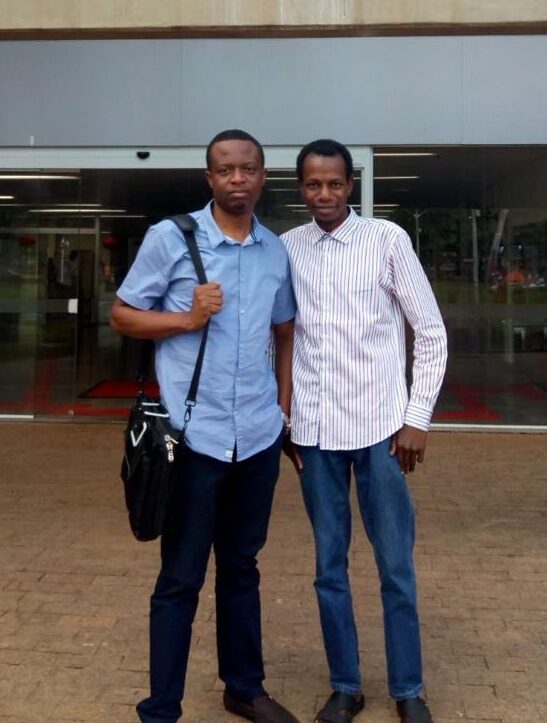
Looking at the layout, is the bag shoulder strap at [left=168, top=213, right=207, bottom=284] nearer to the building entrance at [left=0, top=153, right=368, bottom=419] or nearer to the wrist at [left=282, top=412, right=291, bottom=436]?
the wrist at [left=282, top=412, right=291, bottom=436]

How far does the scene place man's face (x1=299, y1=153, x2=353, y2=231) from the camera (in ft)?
10.1

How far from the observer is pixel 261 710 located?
10.3ft

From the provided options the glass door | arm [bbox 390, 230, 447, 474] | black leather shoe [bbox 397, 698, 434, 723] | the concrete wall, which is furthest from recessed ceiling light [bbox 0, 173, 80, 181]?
black leather shoe [bbox 397, 698, 434, 723]

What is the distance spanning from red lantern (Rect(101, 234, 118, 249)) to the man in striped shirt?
26.4ft

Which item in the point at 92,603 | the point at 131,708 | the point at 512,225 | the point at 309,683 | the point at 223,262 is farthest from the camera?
the point at 512,225

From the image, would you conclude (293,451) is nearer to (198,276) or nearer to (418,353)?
(418,353)

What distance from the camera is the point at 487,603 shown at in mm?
4379

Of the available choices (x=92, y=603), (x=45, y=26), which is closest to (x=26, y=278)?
(x=45, y=26)

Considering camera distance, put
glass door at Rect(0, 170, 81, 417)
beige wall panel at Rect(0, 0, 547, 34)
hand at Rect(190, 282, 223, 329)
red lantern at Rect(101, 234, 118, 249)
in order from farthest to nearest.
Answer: red lantern at Rect(101, 234, 118, 249) < glass door at Rect(0, 170, 81, 417) < beige wall panel at Rect(0, 0, 547, 34) < hand at Rect(190, 282, 223, 329)

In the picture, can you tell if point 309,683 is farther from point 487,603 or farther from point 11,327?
point 11,327

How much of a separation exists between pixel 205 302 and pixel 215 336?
0.15 metres

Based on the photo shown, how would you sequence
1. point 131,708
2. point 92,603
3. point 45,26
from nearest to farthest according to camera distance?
point 131,708
point 92,603
point 45,26

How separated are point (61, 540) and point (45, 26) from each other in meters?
5.84

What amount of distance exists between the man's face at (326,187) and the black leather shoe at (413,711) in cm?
174
